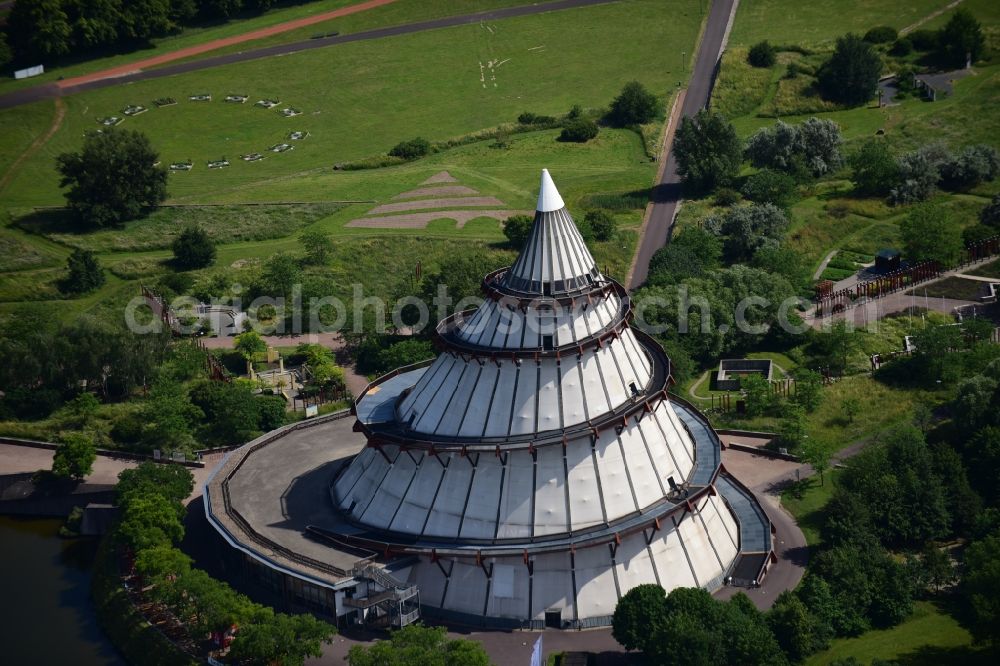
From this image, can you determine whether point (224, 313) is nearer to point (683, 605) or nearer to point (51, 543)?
point (51, 543)

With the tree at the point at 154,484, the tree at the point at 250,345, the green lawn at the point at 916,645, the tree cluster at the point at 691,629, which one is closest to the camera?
the tree cluster at the point at 691,629

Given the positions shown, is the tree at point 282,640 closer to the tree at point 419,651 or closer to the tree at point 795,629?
Answer: the tree at point 419,651

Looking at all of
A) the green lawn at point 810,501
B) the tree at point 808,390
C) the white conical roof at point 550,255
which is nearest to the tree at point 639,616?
the green lawn at point 810,501

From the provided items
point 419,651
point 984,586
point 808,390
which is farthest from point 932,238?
point 419,651

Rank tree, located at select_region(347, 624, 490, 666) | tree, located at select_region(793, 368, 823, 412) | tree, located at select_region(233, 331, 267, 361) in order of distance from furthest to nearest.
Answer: tree, located at select_region(233, 331, 267, 361), tree, located at select_region(793, 368, 823, 412), tree, located at select_region(347, 624, 490, 666)

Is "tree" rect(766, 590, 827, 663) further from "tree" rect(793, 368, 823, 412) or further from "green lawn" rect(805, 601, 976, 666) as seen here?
"tree" rect(793, 368, 823, 412)

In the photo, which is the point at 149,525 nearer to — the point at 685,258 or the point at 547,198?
the point at 547,198

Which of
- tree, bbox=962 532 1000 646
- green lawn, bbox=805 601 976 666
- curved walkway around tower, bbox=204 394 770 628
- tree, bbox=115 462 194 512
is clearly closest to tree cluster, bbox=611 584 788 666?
green lawn, bbox=805 601 976 666
